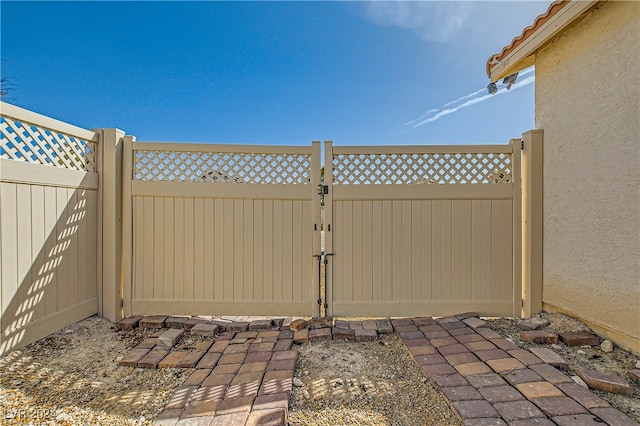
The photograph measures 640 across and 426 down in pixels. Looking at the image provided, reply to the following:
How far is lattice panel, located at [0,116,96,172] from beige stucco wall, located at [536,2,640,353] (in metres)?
5.03

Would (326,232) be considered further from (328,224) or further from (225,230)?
(225,230)

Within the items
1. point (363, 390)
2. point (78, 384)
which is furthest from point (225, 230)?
point (363, 390)

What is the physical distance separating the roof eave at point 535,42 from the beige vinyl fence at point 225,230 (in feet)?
8.58

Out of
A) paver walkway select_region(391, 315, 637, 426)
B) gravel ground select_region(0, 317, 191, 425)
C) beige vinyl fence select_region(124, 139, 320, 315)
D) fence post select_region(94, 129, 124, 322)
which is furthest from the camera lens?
beige vinyl fence select_region(124, 139, 320, 315)

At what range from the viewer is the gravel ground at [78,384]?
1.64 m

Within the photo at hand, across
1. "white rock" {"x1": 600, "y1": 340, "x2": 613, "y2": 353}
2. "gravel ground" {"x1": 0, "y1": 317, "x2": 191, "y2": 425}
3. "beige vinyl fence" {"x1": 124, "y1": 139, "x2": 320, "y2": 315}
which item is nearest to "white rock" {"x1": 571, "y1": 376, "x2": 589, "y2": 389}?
"white rock" {"x1": 600, "y1": 340, "x2": 613, "y2": 353}

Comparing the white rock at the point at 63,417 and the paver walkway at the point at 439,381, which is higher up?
the paver walkway at the point at 439,381

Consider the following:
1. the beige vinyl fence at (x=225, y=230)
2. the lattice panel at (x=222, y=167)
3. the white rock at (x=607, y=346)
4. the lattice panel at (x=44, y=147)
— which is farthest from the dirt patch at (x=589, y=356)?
the lattice panel at (x=44, y=147)

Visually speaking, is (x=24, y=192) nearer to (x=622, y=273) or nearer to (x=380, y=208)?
(x=380, y=208)

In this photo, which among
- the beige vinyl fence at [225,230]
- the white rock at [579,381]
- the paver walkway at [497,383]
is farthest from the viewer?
the beige vinyl fence at [225,230]

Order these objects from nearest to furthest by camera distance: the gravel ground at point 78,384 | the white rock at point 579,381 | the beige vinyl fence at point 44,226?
the gravel ground at point 78,384 < the white rock at point 579,381 < the beige vinyl fence at point 44,226

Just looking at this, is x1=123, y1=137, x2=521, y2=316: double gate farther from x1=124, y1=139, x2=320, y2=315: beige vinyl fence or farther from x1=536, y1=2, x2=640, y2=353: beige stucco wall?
x1=536, y1=2, x2=640, y2=353: beige stucco wall

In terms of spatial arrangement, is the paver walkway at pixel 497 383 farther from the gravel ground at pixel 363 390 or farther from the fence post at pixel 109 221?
the fence post at pixel 109 221

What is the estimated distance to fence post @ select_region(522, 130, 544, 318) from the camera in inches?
121
